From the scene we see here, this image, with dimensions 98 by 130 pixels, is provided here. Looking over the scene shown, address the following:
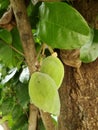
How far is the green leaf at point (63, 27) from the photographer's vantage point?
0.51m

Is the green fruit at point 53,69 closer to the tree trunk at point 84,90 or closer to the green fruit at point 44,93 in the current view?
the green fruit at point 44,93

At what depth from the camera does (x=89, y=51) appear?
62cm

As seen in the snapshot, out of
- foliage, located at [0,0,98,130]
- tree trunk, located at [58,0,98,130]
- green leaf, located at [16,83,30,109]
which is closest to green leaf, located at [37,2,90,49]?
foliage, located at [0,0,98,130]

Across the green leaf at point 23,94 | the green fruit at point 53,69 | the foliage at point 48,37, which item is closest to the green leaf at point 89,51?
the foliage at point 48,37

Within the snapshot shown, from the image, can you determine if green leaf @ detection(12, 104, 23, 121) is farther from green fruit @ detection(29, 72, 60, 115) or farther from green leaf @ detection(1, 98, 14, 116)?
green fruit @ detection(29, 72, 60, 115)

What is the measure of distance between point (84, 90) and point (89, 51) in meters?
0.11

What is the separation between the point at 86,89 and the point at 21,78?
23 centimetres

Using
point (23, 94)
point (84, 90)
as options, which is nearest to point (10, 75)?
point (23, 94)

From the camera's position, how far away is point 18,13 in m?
0.53

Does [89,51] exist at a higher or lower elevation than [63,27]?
lower

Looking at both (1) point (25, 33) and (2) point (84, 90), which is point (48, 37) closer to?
(1) point (25, 33)

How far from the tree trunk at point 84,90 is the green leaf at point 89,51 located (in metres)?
0.07

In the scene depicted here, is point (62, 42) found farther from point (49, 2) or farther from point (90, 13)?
point (90, 13)

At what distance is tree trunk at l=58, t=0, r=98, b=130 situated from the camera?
2.26ft
